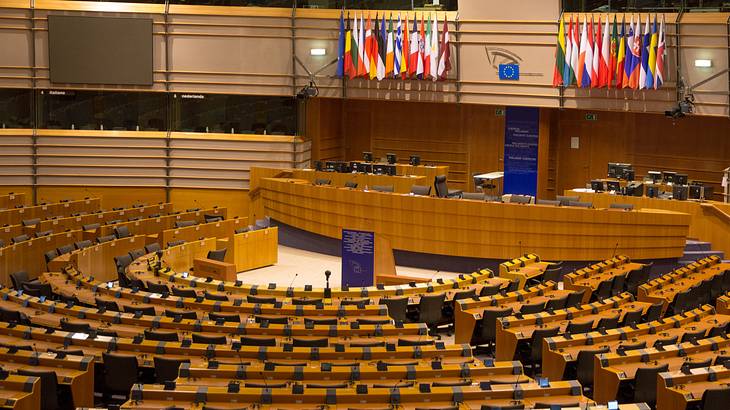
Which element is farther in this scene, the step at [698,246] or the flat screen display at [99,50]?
the flat screen display at [99,50]

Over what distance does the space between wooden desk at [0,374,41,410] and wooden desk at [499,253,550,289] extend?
34.3 ft

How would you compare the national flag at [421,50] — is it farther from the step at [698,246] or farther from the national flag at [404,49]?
the step at [698,246]

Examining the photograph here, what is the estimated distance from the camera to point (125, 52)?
3047 cm

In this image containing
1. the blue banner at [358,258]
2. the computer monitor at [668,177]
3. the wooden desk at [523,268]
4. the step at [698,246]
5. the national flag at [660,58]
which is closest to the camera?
the wooden desk at [523,268]

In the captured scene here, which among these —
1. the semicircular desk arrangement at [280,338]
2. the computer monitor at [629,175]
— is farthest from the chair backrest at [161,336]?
the computer monitor at [629,175]

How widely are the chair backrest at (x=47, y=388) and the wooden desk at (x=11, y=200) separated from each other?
53.4 feet

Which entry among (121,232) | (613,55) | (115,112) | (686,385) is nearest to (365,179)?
(121,232)

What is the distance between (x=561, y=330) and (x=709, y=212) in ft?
31.9

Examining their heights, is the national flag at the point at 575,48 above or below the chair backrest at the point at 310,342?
above

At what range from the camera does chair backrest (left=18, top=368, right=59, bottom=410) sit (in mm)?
13094

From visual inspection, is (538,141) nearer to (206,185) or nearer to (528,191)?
(528,191)

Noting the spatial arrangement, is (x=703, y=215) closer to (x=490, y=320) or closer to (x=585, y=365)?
(x=490, y=320)

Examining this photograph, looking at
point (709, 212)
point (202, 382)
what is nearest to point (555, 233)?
point (709, 212)

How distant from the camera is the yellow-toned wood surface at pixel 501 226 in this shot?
78.0 feet
